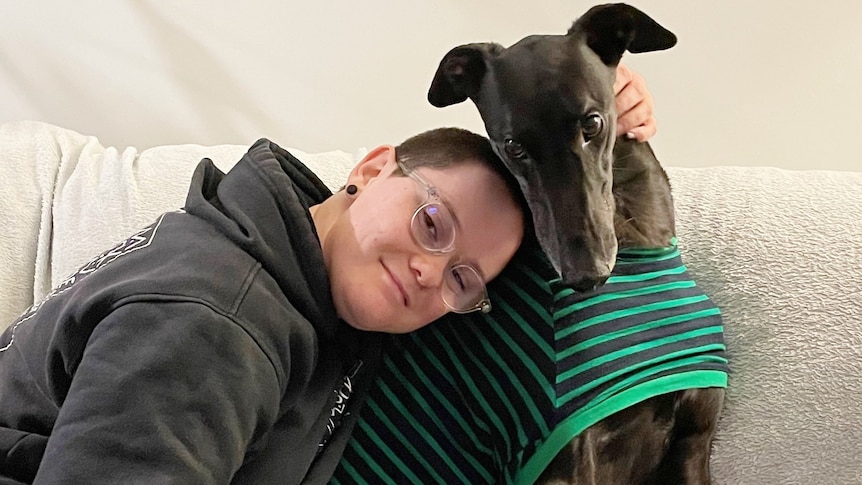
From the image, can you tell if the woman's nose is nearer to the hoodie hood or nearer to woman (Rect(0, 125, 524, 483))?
woman (Rect(0, 125, 524, 483))

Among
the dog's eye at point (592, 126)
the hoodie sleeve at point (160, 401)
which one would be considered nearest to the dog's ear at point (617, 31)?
the dog's eye at point (592, 126)

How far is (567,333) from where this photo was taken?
0.96 m

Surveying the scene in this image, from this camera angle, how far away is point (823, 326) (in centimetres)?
108

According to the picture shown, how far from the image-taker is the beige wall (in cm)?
171

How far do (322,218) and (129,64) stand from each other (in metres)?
0.92

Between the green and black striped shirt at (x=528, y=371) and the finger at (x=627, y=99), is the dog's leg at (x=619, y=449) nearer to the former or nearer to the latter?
the green and black striped shirt at (x=528, y=371)

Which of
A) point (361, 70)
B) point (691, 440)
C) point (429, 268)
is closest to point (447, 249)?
point (429, 268)

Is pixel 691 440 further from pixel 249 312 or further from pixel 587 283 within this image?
pixel 249 312

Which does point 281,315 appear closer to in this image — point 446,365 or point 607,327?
point 446,365

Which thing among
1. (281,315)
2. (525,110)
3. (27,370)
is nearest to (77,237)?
(27,370)

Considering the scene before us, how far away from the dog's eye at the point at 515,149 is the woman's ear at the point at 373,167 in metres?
0.18

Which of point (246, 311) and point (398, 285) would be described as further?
point (398, 285)

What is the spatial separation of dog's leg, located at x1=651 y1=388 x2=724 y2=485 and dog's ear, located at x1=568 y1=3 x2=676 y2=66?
407 mm

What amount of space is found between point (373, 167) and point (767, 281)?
526 mm
